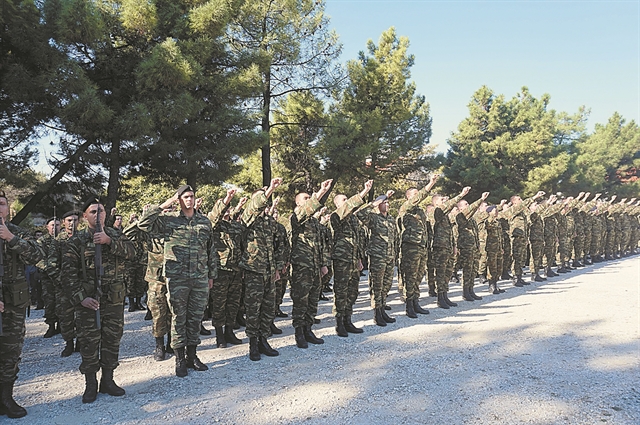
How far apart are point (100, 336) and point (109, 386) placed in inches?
19.2

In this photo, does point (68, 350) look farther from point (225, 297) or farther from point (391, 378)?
point (391, 378)

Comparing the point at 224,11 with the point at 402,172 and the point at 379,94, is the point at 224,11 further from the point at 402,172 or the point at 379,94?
the point at 402,172

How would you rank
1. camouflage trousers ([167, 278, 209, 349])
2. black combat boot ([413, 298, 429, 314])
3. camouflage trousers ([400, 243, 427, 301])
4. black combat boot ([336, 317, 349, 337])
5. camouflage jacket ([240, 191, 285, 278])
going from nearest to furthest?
camouflage trousers ([167, 278, 209, 349]) → camouflage jacket ([240, 191, 285, 278]) → black combat boot ([336, 317, 349, 337]) → camouflage trousers ([400, 243, 427, 301]) → black combat boot ([413, 298, 429, 314])

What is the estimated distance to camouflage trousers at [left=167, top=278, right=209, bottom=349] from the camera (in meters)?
4.65

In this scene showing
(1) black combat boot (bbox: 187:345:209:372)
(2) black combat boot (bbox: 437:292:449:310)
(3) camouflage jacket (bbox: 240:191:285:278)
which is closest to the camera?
(1) black combat boot (bbox: 187:345:209:372)

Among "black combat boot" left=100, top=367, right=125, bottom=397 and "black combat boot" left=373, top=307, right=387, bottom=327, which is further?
"black combat boot" left=373, top=307, right=387, bottom=327

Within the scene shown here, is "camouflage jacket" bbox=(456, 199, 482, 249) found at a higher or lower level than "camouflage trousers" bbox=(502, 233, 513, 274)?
higher

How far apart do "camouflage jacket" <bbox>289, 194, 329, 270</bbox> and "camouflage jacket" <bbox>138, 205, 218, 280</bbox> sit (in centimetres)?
140

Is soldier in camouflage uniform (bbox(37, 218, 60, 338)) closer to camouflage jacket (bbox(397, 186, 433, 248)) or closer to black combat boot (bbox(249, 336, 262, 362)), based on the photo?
black combat boot (bbox(249, 336, 262, 362))

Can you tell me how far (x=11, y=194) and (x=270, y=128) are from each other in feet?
30.0

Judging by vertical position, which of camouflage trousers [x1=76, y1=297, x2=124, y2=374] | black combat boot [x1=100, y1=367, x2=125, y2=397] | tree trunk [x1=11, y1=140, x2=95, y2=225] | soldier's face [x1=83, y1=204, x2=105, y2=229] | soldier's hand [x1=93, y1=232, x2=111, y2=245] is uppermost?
tree trunk [x1=11, y1=140, x2=95, y2=225]

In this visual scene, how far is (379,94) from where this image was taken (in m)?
19.6

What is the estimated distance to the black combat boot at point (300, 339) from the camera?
5.71 meters

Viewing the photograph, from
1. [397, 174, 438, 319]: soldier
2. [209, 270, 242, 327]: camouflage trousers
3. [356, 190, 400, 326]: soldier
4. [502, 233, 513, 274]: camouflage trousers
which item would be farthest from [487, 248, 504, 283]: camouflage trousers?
[209, 270, 242, 327]: camouflage trousers
